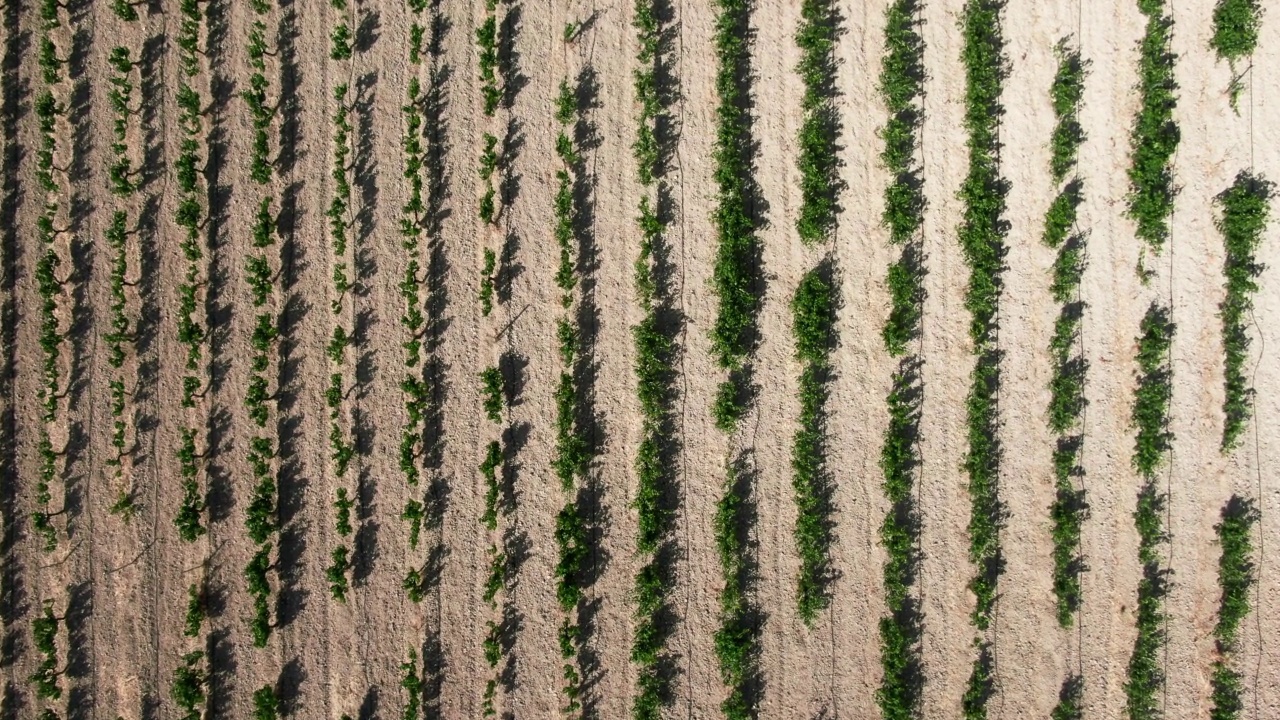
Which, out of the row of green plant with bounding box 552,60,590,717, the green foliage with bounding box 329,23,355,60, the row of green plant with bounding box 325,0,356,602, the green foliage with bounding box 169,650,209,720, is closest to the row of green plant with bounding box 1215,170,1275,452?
the row of green plant with bounding box 552,60,590,717

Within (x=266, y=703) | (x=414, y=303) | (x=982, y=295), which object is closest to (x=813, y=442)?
(x=982, y=295)

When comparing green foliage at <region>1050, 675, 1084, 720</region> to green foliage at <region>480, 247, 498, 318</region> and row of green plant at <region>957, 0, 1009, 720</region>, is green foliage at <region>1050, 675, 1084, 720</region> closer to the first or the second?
row of green plant at <region>957, 0, 1009, 720</region>

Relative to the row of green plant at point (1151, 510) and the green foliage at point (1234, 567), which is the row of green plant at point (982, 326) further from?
the green foliage at point (1234, 567)

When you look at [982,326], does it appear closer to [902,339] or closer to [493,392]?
[902,339]

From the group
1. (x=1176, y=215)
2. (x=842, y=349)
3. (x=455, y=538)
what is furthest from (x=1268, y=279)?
(x=455, y=538)

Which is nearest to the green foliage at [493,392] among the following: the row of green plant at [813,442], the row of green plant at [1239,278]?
the row of green plant at [813,442]
